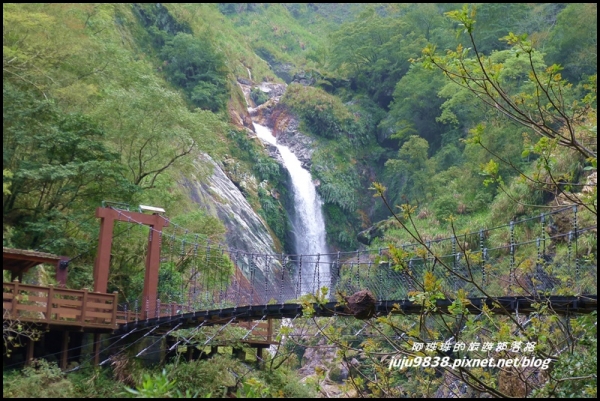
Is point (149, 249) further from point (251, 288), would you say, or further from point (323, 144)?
point (323, 144)

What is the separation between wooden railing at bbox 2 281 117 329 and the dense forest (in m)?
0.74

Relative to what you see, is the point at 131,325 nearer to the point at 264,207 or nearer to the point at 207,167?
the point at 207,167

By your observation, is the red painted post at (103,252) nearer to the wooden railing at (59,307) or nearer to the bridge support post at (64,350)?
the wooden railing at (59,307)

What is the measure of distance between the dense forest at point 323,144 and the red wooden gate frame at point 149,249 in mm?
1106

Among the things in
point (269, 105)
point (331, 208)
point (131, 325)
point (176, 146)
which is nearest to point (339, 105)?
point (269, 105)

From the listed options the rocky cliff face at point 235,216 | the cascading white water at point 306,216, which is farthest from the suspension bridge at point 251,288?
the cascading white water at point 306,216

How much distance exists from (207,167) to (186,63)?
9.91 metres

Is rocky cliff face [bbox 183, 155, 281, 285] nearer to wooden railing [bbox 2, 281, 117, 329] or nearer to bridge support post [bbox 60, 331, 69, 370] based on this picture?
wooden railing [bbox 2, 281, 117, 329]

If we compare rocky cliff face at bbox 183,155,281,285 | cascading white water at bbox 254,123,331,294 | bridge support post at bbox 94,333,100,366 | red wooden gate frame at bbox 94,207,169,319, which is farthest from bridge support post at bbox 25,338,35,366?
cascading white water at bbox 254,123,331,294

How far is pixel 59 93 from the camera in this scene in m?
14.3

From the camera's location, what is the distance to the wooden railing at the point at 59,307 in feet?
30.6

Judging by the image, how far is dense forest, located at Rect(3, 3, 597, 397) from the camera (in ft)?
15.3

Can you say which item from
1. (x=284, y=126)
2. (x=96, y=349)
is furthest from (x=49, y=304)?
(x=284, y=126)

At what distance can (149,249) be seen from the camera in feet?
38.0
